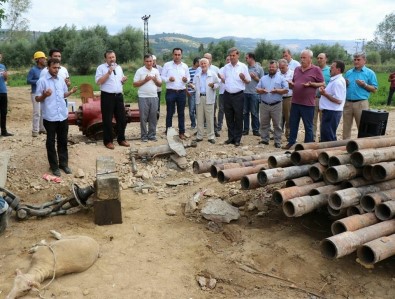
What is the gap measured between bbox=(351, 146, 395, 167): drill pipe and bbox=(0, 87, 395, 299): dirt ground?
102 cm

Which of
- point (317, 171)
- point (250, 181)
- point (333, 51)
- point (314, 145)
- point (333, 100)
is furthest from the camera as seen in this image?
point (333, 51)

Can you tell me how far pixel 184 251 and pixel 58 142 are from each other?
321 centimetres

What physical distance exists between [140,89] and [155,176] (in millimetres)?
2048

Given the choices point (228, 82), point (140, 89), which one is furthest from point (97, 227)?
point (228, 82)

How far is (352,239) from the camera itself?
11.9ft

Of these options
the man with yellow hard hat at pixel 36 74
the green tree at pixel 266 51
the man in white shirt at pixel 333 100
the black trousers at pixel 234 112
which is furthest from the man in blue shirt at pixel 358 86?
the green tree at pixel 266 51

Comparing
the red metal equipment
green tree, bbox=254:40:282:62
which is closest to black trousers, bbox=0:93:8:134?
the red metal equipment

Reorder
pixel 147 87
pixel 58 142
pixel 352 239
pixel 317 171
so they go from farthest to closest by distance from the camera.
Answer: pixel 147 87 < pixel 58 142 < pixel 317 171 < pixel 352 239

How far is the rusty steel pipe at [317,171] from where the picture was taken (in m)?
4.58

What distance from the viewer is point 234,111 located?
8.39 meters

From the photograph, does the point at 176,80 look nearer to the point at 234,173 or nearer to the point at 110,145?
the point at 110,145

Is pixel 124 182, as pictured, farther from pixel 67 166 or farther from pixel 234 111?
pixel 234 111

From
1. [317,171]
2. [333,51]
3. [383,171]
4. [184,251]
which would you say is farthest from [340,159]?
[333,51]

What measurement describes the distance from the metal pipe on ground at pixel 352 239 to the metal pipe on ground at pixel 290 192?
74 cm
